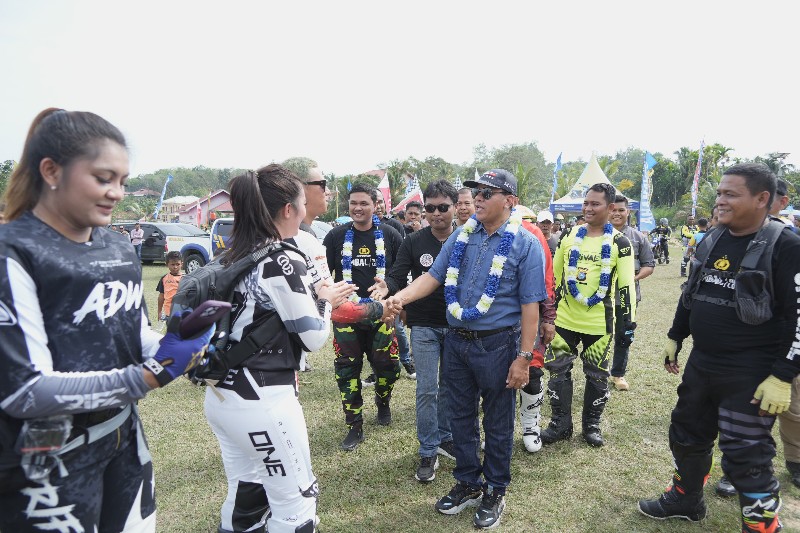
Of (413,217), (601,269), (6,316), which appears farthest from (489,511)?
(413,217)

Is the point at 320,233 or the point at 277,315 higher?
the point at 277,315

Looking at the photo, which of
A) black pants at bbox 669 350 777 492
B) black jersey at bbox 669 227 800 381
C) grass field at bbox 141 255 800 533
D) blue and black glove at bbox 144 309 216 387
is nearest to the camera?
blue and black glove at bbox 144 309 216 387

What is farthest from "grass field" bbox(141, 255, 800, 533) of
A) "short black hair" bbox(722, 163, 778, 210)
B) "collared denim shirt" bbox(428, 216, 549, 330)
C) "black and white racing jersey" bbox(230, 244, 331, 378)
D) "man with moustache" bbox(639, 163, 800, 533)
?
"short black hair" bbox(722, 163, 778, 210)

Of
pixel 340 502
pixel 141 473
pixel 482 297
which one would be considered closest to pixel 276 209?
pixel 141 473

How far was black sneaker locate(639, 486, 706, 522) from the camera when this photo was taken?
323cm

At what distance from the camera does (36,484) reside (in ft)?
4.89

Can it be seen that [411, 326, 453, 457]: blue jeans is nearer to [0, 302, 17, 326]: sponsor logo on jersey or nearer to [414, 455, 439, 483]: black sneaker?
[414, 455, 439, 483]: black sneaker

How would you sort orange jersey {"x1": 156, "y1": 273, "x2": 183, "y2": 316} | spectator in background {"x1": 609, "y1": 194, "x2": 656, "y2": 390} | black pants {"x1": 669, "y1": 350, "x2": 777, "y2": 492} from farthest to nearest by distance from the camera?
orange jersey {"x1": 156, "y1": 273, "x2": 183, "y2": 316} < spectator in background {"x1": 609, "y1": 194, "x2": 656, "y2": 390} < black pants {"x1": 669, "y1": 350, "x2": 777, "y2": 492}

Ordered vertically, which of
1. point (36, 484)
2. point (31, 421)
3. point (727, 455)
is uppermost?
A: point (31, 421)

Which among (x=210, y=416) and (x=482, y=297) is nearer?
(x=210, y=416)

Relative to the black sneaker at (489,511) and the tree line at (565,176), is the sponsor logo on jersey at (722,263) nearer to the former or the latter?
the black sneaker at (489,511)

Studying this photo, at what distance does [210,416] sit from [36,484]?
81 centimetres

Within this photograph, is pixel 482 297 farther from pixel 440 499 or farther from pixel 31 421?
pixel 31 421

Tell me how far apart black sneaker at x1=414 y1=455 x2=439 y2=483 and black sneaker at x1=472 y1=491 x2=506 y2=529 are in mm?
564
